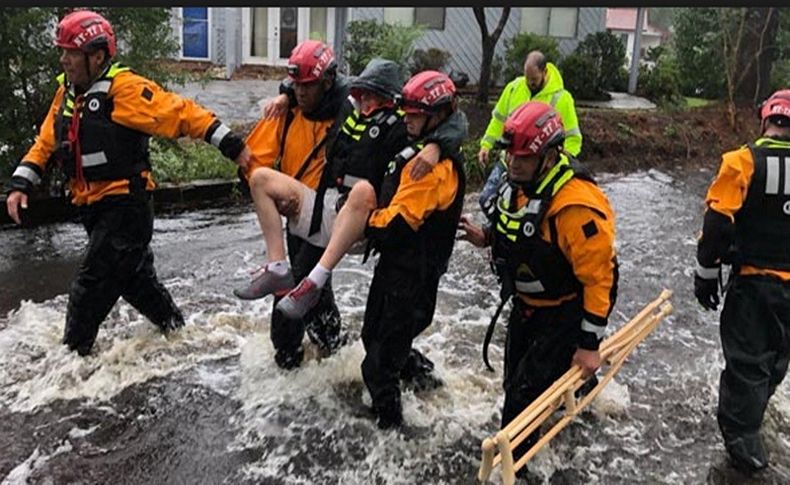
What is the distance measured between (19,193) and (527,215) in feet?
11.7

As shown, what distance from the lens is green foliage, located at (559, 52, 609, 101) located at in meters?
20.6

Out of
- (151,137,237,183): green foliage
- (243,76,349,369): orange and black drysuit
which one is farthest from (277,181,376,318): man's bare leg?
(151,137,237,183): green foliage

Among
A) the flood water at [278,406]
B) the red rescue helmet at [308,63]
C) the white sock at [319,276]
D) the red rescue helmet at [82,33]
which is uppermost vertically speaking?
the red rescue helmet at [82,33]

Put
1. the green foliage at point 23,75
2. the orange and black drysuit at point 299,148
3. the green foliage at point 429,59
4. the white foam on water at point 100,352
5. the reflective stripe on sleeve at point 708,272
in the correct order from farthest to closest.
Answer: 1. the green foliage at point 429,59
2. the green foliage at point 23,75
3. the white foam on water at point 100,352
4. the orange and black drysuit at point 299,148
5. the reflective stripe on sleeve at point 708,272

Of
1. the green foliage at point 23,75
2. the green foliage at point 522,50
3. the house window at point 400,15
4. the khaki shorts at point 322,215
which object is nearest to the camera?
the khaki shorts at point 322,215

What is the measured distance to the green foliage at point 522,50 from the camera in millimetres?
20547

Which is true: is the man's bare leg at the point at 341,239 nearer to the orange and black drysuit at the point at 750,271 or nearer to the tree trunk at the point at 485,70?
the orange and black drysuit at the point at 750,271

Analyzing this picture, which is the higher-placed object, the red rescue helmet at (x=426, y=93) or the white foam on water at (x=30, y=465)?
the red rescue helmet at (x=426, y=93)

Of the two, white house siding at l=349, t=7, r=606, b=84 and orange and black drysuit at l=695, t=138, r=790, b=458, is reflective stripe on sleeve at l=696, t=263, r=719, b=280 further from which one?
white house siding at l=349, t=7, r=606, b=84

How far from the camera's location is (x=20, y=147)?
895 cm

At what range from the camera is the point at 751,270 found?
15.3ft

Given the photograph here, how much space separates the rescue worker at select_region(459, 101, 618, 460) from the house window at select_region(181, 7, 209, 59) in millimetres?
18747

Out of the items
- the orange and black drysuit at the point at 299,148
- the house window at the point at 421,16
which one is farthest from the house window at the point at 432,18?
the orange and black drysuit at the point at 299,148

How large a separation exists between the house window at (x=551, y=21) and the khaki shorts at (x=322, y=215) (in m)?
19.4
